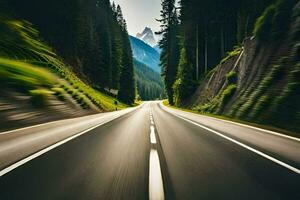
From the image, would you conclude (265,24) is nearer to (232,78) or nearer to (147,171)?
(232,78)

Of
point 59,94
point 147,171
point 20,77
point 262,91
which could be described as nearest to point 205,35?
point 262,91

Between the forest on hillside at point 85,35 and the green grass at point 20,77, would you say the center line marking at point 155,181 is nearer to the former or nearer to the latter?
the green grass at point 20,77

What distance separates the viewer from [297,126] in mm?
9898

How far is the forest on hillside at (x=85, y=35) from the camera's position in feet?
115

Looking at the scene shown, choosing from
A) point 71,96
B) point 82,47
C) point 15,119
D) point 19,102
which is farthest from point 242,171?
point 82,47

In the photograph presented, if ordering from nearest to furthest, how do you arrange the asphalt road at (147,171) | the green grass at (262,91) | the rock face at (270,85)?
the asphalt road at (147,171) → the rock face at (270,85) → the green grass at (262,91)

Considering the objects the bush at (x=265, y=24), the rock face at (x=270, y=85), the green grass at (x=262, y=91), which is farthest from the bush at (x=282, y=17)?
the green grass at (x=262, y=91)

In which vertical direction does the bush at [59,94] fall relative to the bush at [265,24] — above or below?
below

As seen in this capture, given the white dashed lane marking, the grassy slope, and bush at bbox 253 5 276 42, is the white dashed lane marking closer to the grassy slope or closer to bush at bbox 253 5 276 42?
the grassy slope

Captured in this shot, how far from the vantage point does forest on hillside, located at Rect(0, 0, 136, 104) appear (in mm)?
35125

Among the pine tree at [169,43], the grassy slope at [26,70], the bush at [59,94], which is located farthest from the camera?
the pine tree at [169,43]

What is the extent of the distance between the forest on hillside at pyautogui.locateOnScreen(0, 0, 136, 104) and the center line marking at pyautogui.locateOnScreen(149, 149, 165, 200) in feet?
95.0

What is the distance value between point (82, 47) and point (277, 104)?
Result: 151ft

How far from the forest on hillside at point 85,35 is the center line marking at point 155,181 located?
2896cm
